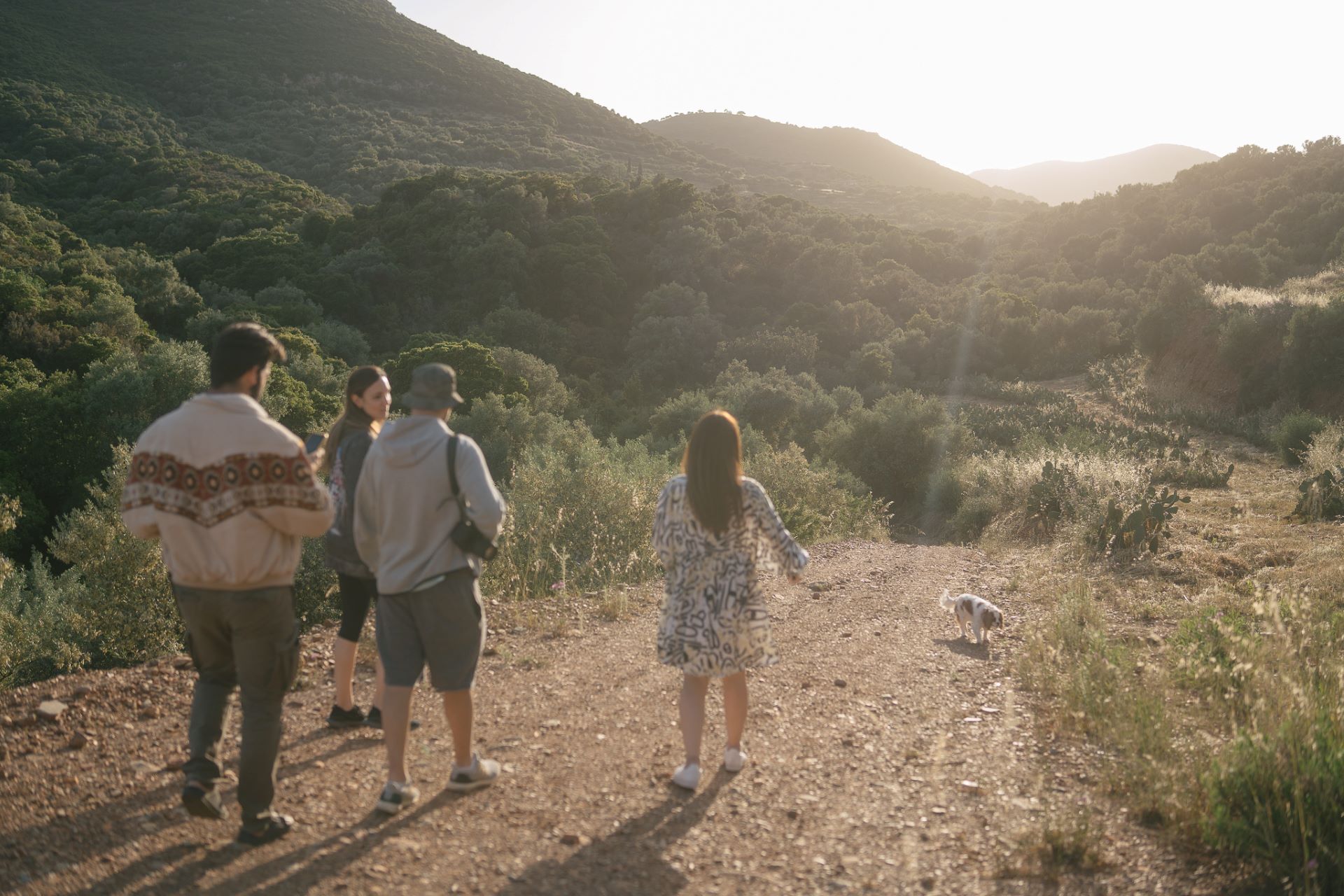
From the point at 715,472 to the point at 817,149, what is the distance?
94.4 meters

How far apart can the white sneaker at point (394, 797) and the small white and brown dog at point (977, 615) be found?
459cm

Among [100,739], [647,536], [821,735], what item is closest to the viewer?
[100,739]

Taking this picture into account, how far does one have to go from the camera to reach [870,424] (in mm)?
18922

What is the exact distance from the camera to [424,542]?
324 cm

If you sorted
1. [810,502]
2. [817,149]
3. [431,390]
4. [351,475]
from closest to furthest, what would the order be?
[431,390], [351,475], [810,502], [817,149]

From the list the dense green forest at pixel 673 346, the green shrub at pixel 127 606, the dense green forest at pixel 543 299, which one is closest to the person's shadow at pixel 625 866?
the dense green forest at pixel 673 346

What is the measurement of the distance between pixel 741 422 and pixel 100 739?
17746 mm

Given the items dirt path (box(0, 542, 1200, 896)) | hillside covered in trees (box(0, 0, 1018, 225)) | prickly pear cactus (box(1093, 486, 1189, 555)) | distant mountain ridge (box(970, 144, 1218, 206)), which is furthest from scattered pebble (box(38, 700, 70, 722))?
distant mountain ridge (box(970, 144, 1218, 206))

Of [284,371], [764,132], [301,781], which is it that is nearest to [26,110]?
[284,371]

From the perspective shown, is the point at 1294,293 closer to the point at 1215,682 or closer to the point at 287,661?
the point at 1215,682

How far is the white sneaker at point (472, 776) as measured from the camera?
11.9ft

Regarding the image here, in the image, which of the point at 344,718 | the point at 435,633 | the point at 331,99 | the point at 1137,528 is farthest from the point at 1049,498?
the point at 331,99

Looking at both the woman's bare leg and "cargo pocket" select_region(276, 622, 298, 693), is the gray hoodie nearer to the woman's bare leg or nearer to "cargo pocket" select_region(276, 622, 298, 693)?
"cargo pocket" select_region(276, 622, 298, 693)

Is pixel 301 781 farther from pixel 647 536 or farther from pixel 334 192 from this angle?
pixel 334 192
